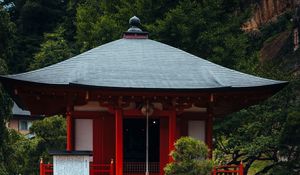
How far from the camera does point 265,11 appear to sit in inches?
1961

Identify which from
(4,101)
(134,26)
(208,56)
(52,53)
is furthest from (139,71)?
(52,53)

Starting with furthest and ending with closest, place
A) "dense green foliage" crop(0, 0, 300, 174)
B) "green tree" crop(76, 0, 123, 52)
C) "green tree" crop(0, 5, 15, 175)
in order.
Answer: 1. "green tree" crop(76, 0, 123, 52)
2. "green tree" crop(0, 5, 15, 175)
3. "dense green foliage" crop(0, 0, 300, 174)

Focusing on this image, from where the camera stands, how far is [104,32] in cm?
3956

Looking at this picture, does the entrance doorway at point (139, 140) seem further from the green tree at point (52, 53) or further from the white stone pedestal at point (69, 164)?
the green tree at point (52, 53)

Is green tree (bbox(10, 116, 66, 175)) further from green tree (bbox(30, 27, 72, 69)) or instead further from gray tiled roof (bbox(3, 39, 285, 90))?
green tree (bbox(30, 27, 72, 69))

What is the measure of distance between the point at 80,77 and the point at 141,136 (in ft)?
8.64

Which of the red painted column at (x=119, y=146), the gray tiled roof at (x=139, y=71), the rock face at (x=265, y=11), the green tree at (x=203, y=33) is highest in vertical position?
the rock face at (x=265, y=11)

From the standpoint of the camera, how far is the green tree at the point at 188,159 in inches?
739

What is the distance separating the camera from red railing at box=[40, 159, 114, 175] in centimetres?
2064

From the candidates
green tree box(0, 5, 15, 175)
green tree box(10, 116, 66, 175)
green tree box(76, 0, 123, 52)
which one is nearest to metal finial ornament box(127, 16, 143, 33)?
green tree box(0, 5, 15, 175)

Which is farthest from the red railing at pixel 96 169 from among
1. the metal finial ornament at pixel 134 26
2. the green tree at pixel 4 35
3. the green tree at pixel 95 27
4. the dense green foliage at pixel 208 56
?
the green tree at pixel 95 27

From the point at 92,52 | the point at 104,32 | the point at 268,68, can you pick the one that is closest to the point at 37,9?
the point at 104,32

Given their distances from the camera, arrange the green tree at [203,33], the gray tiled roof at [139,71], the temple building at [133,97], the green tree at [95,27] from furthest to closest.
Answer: the green tree at [95,27] < the green tree at [203,33] < the gray tiled roof at [139,71] < the temple building at [133,97]

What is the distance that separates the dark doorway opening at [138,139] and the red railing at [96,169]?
2.44ft
